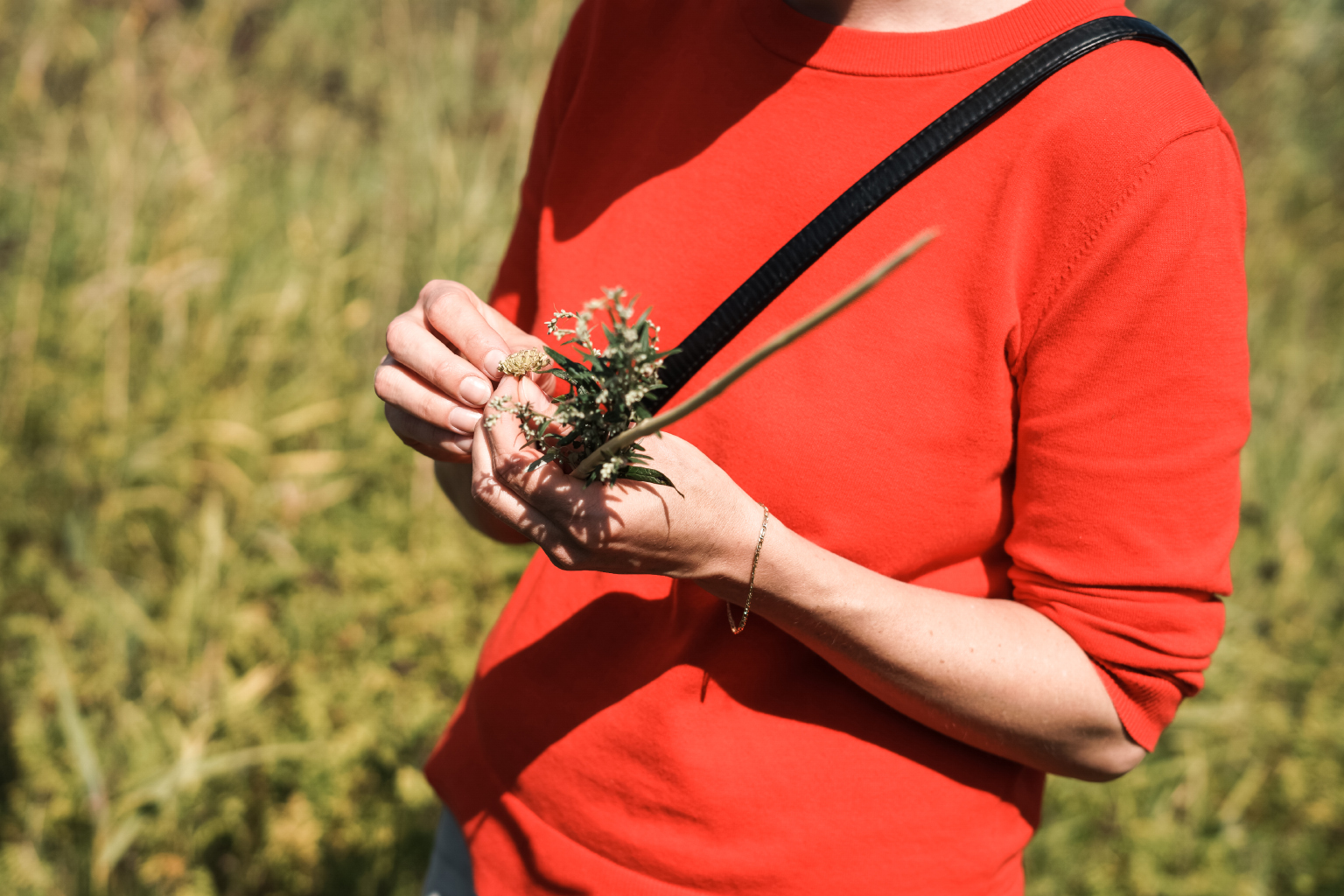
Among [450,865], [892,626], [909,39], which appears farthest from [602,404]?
[450,865]

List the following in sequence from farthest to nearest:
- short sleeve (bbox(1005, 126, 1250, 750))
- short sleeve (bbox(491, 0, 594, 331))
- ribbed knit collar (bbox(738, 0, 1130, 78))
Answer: short sleeve (bbox(491, 0, 594, 331))
ribbed knit collar (bbox(738, 0, 1130, 78))
short sleeve (bbox(1005, 126, 1250, 750))

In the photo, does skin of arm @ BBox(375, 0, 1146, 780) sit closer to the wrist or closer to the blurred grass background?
the wrist

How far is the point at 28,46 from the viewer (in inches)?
144

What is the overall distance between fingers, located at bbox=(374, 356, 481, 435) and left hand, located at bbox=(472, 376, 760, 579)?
0.04 m

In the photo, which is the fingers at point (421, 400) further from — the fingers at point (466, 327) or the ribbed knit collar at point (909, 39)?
the ribbed knit collar at point (909, 39)

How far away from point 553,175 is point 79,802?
6.20 feet

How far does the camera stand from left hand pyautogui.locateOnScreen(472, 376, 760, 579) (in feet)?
2.56

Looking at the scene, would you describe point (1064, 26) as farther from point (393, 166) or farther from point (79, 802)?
point (393, 166)

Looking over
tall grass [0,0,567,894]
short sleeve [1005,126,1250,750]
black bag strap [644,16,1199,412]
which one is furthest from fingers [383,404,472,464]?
tall grass [0,0,567,894]

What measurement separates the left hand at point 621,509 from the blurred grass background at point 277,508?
5.18 feet

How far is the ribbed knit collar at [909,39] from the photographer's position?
2.99ft

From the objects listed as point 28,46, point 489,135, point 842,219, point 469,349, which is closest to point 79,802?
point 469,349

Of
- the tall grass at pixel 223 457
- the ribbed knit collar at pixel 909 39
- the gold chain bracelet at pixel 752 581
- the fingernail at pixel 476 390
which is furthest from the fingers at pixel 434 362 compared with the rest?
the tall grass at pixel 223 457

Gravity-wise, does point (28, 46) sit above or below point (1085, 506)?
above
